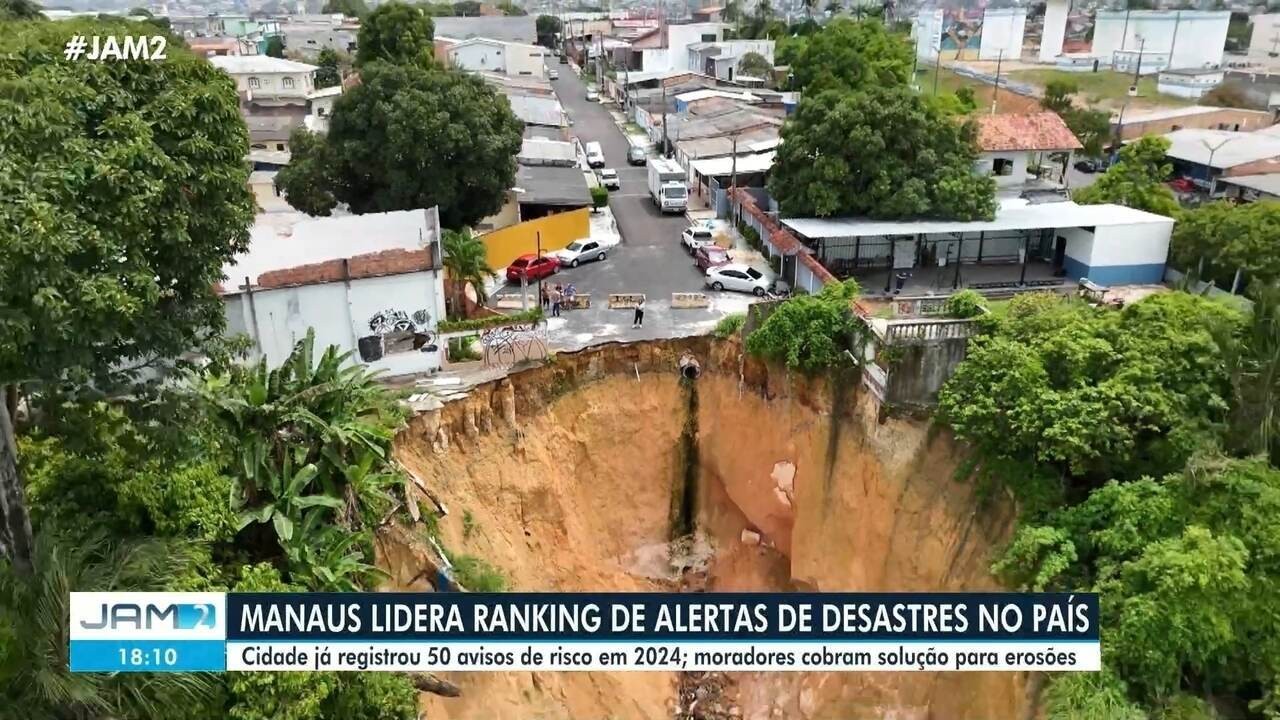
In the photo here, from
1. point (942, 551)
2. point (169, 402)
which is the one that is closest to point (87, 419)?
point (169, 402)

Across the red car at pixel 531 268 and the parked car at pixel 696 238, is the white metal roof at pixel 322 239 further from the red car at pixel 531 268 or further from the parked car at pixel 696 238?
the parked car at pixel 696 238

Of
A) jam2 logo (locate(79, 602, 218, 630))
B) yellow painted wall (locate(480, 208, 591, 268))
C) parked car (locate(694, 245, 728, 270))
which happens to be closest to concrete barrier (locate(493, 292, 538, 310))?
yellow painted wall (locate(480, 208, 591, 268))

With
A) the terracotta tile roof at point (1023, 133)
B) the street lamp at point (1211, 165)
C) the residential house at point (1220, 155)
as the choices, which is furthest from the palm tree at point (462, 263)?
the street lamp at point (1211, 165)

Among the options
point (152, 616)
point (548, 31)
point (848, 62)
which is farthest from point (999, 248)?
point (548, 31)

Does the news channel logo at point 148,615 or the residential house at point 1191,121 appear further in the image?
the residential house at point 1191,121

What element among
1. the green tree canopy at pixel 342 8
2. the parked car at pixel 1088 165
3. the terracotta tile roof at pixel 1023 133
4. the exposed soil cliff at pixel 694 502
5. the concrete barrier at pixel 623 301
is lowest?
the exposed soil cliff at pixel 694 502

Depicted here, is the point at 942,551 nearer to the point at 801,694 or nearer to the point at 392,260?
the point at 801,694
